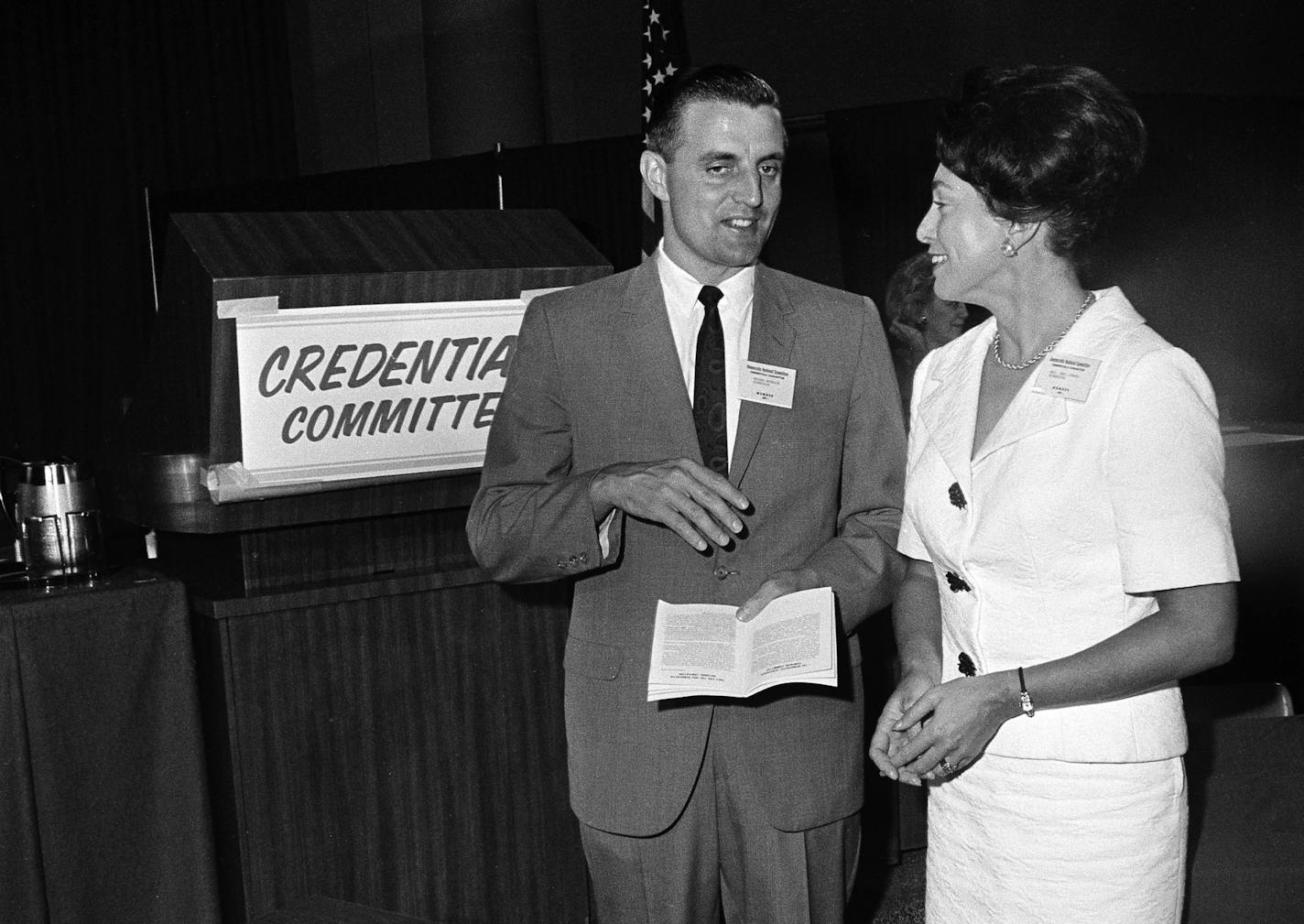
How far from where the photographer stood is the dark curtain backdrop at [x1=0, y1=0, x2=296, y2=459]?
329 inches

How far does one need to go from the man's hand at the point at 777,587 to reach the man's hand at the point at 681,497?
0.10 metres

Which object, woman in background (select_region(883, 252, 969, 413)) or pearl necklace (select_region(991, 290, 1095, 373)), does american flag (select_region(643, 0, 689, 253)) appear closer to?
woman in background (select_region(883, 252, 969, 413))

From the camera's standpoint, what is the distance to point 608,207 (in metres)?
6.47

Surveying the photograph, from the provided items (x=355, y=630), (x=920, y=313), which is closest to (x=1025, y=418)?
(x=355, y=630)

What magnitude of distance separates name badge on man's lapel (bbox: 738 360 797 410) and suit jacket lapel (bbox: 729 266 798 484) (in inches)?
0.5

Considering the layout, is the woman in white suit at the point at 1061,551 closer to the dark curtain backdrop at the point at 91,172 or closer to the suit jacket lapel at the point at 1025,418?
the suit jacket lapel at the point at 1025,418

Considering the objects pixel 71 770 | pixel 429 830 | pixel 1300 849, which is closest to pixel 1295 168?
pixel 1300 849

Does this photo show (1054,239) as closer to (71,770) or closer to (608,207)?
(71,770)

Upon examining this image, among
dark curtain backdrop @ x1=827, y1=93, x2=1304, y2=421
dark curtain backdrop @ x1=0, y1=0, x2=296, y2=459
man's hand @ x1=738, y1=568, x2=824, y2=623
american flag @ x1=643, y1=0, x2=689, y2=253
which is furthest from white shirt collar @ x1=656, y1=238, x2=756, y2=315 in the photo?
dark curtain backdrop @ x1=0, y1=0, x2=296, y2=459

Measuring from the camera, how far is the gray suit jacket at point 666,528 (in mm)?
1931

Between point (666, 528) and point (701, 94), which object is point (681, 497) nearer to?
point (666, 528)

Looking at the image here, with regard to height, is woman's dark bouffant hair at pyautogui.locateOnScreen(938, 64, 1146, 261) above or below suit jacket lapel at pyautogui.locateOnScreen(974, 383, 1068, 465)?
above

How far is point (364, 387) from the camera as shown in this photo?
241 cm

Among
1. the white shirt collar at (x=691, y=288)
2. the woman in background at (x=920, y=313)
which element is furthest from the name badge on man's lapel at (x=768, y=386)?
the woman in background at (x=920, y=313)
